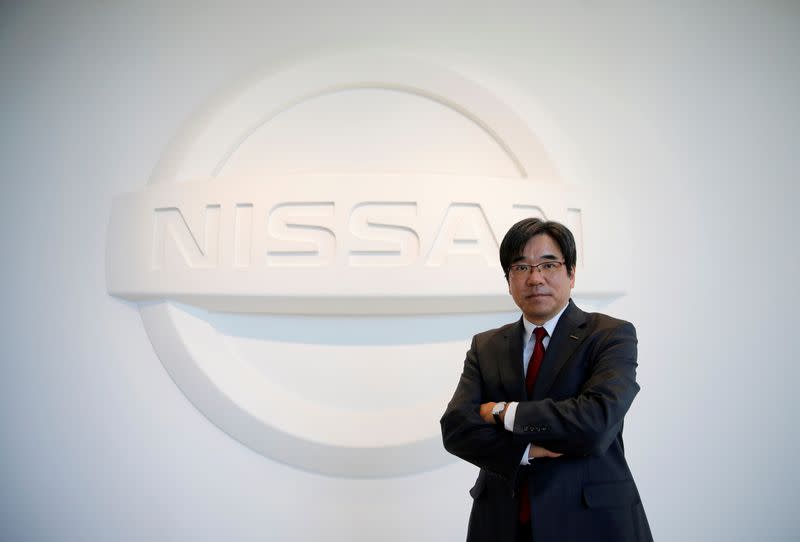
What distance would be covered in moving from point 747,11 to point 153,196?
370cm

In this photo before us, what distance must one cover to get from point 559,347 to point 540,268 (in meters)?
0.22

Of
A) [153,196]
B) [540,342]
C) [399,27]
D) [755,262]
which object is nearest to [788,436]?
[755,262]

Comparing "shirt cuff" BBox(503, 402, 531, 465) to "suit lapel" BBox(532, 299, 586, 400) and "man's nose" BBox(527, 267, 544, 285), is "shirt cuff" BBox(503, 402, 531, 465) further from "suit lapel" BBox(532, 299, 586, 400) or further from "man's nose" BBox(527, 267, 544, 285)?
"man's nose" BBox(527, 267, 544, 285)

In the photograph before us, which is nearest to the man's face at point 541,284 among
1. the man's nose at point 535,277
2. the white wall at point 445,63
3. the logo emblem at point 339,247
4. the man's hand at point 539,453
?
the man's nose at point 535,277

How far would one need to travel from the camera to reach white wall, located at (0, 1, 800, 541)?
2.55 m

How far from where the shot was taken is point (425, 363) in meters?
2.68

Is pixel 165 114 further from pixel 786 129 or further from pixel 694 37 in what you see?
pixel 786 129

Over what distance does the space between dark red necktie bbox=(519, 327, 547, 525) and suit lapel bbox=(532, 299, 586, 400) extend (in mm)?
25

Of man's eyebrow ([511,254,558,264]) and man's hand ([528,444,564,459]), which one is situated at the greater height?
man's eyebrow ([511,254,558,264])

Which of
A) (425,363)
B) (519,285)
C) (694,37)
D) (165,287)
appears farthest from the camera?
(694,37)

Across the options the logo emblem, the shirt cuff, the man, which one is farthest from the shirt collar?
the logo emblem

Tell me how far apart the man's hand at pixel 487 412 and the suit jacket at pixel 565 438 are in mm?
16

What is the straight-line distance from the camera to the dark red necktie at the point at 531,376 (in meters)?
1.24

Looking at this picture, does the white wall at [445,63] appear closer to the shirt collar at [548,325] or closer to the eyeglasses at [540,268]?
the shirt collar at [548,325]
